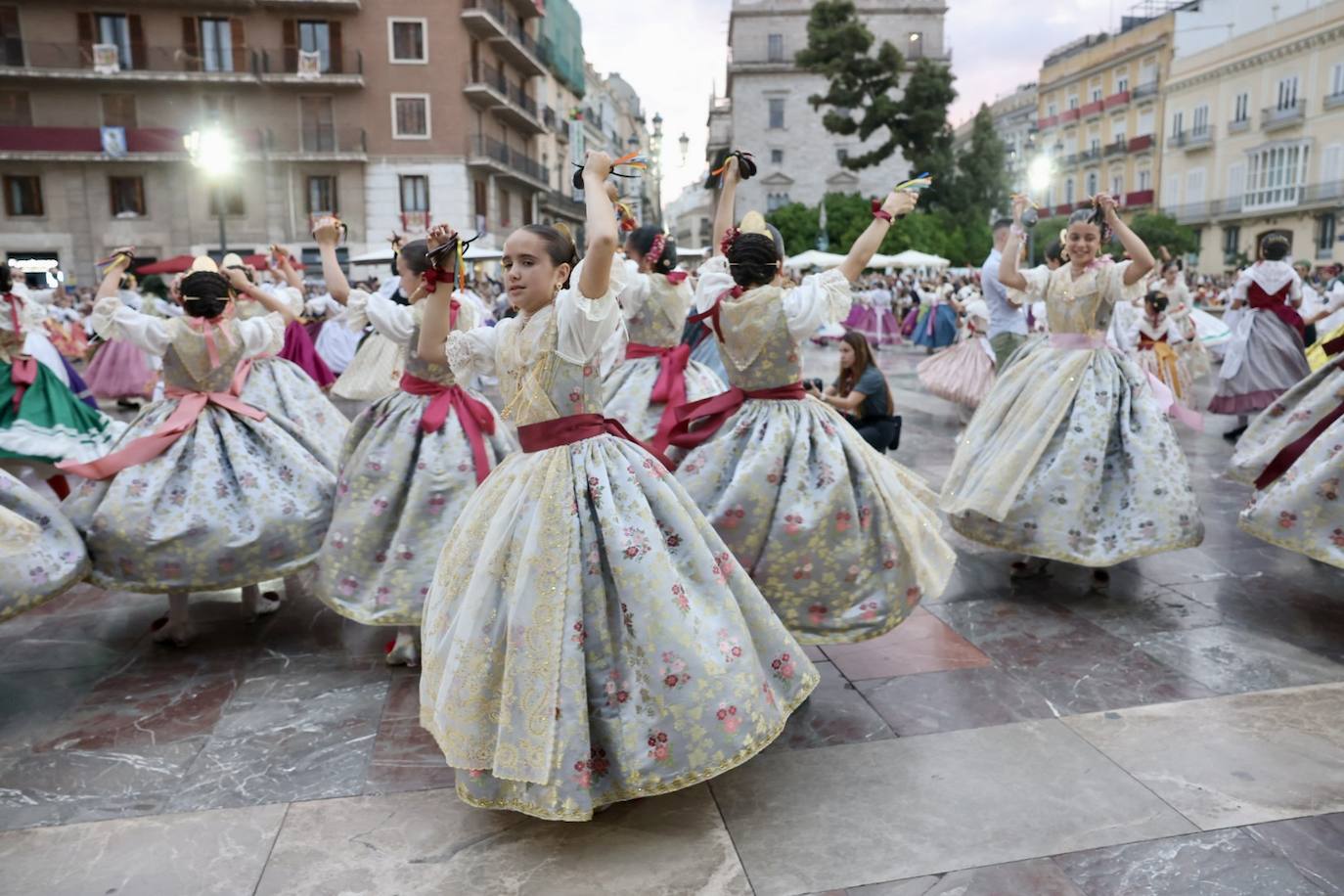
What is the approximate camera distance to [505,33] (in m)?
31.8

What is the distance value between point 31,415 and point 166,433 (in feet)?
10.2

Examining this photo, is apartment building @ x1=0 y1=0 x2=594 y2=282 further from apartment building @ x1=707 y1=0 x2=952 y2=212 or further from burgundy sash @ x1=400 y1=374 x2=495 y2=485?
burgundy sash @ x1=400 y1=374 x2=495 y2=485

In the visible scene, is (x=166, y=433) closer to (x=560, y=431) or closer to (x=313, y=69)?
(x=560, y=431)

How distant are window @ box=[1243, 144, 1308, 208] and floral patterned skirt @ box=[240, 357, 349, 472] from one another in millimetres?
38878

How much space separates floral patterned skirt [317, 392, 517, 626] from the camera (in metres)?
4.02

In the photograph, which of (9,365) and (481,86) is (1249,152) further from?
(9,365)

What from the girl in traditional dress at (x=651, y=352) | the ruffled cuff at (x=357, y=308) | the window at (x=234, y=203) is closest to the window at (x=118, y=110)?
the window at (x=234, y=203)

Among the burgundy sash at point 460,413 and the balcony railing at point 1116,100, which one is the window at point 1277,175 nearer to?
the balcony railing at point 1116,100

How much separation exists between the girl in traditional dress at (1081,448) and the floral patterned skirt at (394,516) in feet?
8.05

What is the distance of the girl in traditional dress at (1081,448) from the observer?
461 centimetres

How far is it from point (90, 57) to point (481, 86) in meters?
10.9

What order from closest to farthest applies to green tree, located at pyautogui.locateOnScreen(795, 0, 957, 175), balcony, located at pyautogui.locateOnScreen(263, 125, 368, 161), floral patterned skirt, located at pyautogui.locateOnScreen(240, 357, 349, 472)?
floral patterned skirt, located at pyautogui.locateOnScreen(240, 357, 349, 472) < balcony, located at pyautogui.locateOnScreen(263, 125, 368, 161) < green tree, located at pyautogui.locateOnScreen(795, 0, 957, 175)

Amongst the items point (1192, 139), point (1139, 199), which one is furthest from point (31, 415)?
point (1139, 199)

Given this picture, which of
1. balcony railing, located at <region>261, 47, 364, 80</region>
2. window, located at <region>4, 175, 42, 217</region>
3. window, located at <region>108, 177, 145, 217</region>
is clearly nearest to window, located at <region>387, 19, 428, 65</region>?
balcony railing, located at <region>261, 47, 364, 80</region>
